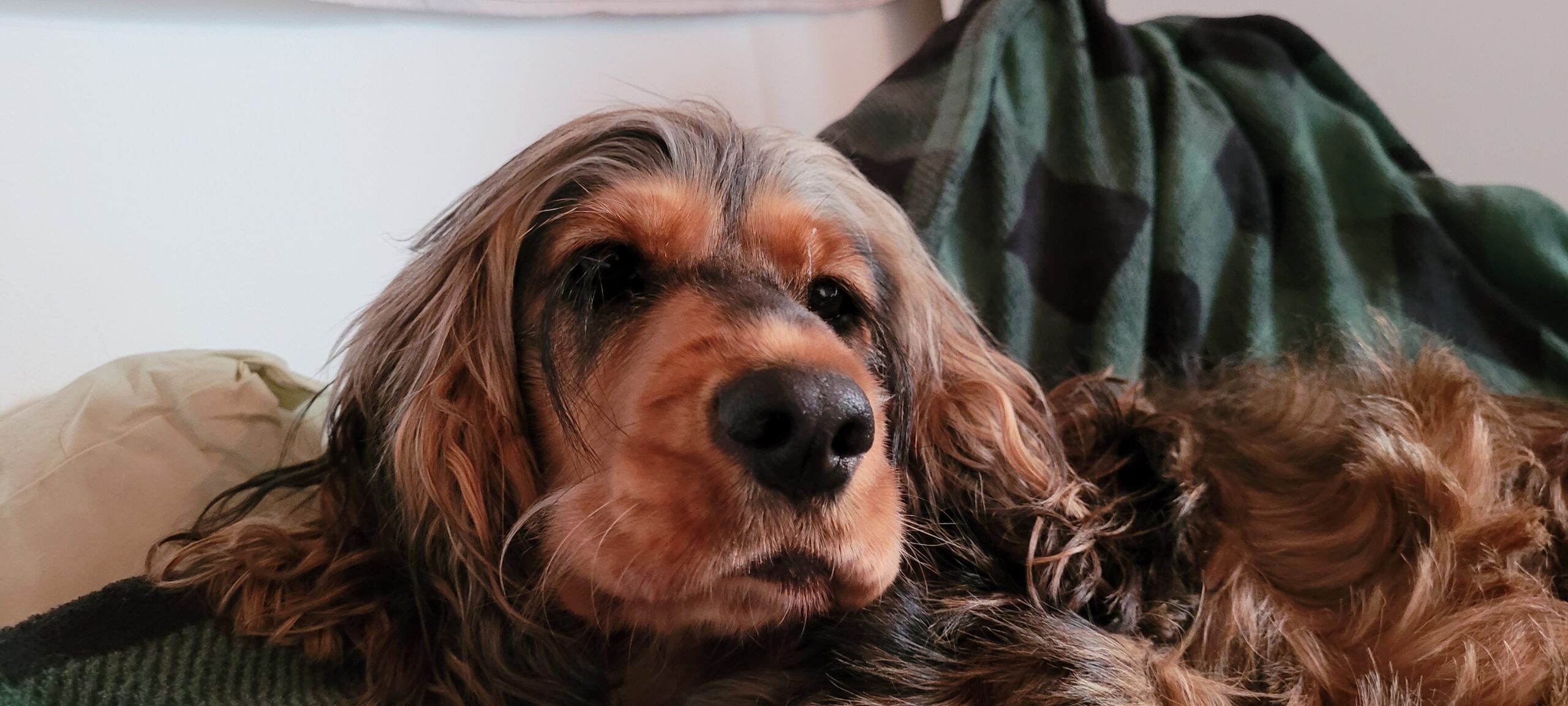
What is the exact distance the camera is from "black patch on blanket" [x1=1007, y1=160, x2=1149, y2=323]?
1.79 meters

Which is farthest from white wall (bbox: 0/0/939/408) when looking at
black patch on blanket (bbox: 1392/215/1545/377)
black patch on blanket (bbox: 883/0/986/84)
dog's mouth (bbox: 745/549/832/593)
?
black patch on blanket (bbox: 1392/215/1545/377)

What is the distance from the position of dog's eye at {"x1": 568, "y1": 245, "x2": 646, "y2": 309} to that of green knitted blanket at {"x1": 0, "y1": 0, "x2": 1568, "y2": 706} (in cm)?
75

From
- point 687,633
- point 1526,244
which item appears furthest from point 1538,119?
point 687,633

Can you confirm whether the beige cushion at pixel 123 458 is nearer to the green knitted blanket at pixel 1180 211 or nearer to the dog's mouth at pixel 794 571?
the dog's mouth at pixel 794 571

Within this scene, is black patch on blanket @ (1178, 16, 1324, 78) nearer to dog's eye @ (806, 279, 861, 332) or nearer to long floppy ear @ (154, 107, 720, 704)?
dog's eye @ (806, 279, 861, 332)

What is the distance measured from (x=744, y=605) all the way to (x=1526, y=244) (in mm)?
1714

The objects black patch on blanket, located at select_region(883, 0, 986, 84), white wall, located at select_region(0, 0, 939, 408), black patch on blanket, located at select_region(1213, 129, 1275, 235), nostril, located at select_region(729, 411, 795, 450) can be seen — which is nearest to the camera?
nostril, located at select_region(729, 411, 795, 450)

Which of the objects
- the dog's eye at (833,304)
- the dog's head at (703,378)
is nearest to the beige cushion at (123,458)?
the dog's head at (703,378)

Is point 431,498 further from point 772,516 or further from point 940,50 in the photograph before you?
point 940,50

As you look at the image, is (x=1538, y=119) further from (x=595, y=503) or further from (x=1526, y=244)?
(x=595, y=503)

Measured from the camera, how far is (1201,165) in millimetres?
1877

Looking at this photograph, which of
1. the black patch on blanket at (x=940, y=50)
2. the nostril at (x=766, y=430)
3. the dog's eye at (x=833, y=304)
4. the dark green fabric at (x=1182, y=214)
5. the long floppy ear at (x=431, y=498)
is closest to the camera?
the nostril at (x=766, y=430)

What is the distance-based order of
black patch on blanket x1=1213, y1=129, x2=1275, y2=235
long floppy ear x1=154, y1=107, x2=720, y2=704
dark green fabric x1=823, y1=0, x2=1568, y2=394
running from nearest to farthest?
long floppy ear x1=154, y1=107, x2=720, y2=704 < dark green fabric x1=823, y1=0, x2=1568, y2=394 < black patch on blanket x1=1213, y1=129, x2=1275, y2=235

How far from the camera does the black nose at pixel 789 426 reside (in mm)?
827
